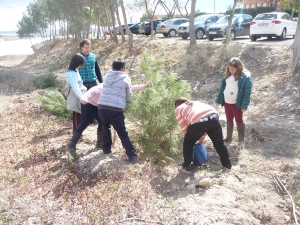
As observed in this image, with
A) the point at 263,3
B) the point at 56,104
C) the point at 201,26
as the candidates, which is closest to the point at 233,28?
the point at 201,26

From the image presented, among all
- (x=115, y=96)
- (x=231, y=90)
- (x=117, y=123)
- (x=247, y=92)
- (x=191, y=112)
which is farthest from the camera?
(x=231, y=90)

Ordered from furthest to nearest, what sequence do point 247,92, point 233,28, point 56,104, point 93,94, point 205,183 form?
point 233,28 < point 56,104 < point 247,92 < point 93,94 < point 205,183

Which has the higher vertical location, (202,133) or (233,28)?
(233,28)

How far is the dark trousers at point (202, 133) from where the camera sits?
420 centimetres

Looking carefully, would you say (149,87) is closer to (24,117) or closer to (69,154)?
(69,154)

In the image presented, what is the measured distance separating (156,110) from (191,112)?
0.72m

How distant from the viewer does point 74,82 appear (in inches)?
190

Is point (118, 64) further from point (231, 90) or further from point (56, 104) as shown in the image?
point (56, 104)

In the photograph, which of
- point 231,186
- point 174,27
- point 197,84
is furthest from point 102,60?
point 231,186

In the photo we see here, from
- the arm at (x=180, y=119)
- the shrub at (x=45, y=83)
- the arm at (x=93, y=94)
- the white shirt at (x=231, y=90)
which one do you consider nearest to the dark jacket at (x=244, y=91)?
the white shirt at (x=231, y=90)

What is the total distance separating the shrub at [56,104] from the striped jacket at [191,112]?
3697 mm

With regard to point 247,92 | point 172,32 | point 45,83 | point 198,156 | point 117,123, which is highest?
point 172,32

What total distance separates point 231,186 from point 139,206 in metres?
1.32

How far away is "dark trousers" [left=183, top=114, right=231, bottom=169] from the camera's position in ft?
13.8
